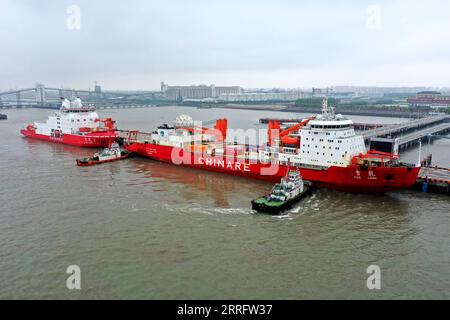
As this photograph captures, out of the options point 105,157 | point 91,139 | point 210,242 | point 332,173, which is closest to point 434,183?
point 332,173

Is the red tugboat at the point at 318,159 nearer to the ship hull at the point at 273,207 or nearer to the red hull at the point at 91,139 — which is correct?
the ship hull at the point at 273,207

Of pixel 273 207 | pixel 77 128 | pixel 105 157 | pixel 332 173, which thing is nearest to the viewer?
pixel 273 207

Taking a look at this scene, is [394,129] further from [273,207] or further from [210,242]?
[210,242]

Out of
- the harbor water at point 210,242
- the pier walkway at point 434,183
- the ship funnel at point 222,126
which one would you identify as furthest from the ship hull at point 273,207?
the ship funnel at point 222,126

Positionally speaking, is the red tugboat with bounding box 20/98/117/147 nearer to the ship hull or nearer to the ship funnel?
the ship funnel

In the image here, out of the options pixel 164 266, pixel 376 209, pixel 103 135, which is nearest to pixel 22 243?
pixel 164 266

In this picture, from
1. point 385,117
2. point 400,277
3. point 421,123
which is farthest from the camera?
point 385,117
